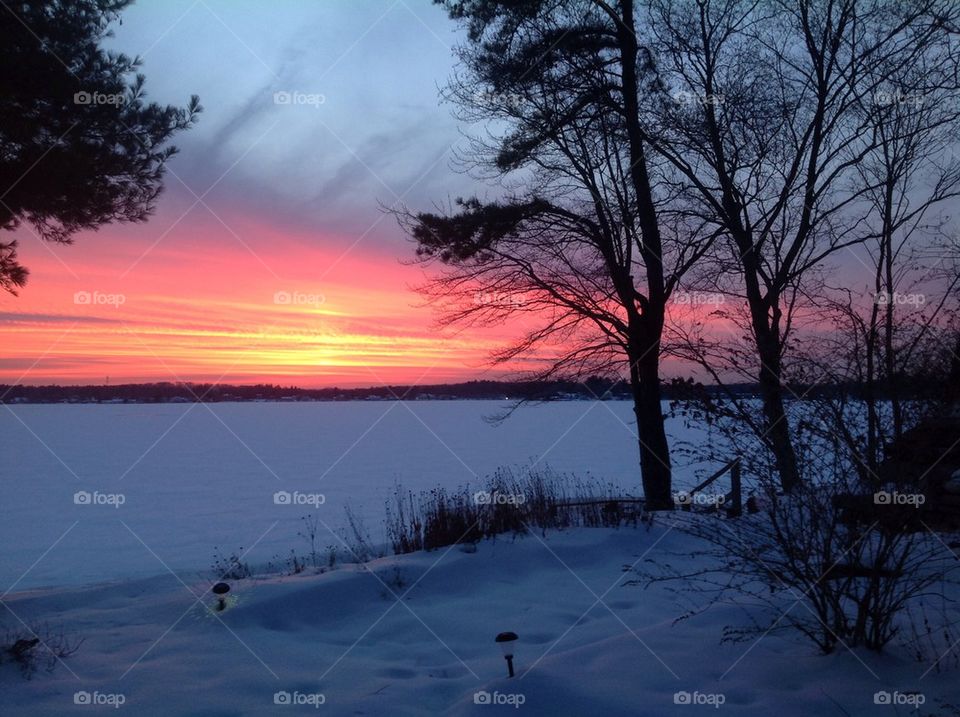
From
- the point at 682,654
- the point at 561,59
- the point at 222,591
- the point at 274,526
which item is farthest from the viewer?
the point at 274,526

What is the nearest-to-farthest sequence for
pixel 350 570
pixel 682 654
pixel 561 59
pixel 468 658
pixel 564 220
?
pixel 682 654
pixel 468 658
pixel 350 570
pixel 561 59
pixel 564 220

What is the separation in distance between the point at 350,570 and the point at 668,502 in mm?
6910

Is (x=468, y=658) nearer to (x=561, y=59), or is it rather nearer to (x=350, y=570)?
(x=350, y=570)

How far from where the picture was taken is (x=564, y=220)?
14477mm

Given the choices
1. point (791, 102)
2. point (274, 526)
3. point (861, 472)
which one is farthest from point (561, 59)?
point (274, 526)
